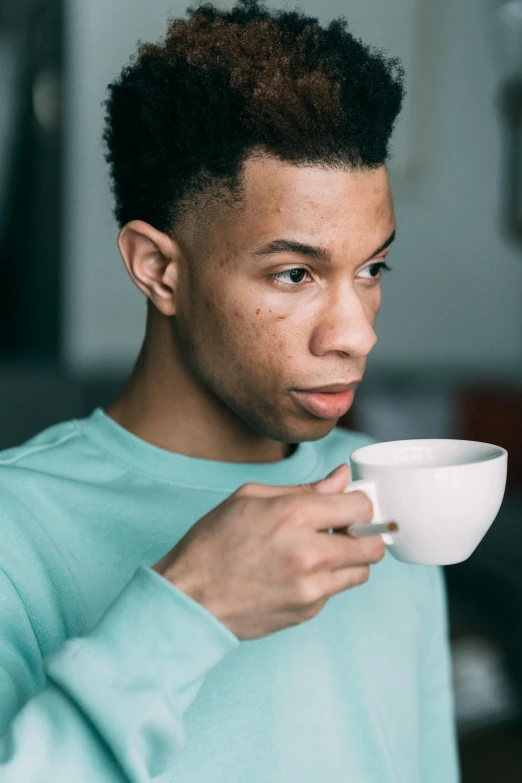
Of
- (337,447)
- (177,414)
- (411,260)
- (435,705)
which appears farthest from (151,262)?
(411,260)

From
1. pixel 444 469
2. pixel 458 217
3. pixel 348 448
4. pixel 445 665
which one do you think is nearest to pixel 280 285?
pixel 444 469

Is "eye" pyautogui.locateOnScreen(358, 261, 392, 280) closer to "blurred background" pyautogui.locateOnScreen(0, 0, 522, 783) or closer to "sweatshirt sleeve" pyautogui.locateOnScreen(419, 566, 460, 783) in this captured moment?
"sweatshirt sleeve" pyautogui.locateOnScreen(419, 566, 460, 783)

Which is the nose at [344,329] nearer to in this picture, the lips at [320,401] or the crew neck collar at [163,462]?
the lips at [320,401]

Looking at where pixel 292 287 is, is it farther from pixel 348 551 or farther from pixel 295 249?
pixel 348 551

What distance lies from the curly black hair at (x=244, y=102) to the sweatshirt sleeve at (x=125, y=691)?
39 cm

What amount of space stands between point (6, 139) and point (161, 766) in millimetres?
2860

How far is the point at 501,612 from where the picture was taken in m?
2.52

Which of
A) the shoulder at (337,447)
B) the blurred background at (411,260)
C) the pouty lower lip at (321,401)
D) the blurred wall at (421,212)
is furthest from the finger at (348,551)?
the blurred wall at (421,212)

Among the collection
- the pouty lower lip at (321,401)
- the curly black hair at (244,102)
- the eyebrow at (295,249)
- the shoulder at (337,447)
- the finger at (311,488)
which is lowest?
the shoulder at (337,447)

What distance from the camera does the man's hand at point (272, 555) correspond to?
2.05ft

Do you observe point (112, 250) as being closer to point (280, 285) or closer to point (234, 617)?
point (280, 285)

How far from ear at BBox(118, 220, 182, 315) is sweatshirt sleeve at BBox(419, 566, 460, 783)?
47 cm

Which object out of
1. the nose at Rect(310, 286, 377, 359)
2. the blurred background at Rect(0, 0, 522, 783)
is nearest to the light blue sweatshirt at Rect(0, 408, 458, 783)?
the nose at Rect(310, 286, 377, 359)

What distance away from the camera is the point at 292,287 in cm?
81
